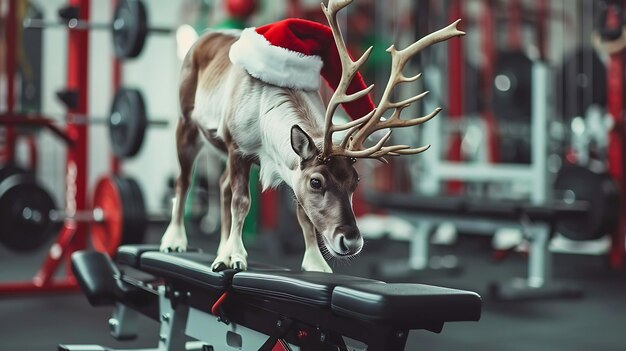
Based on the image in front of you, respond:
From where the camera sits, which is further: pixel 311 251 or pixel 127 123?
pixel 127 123

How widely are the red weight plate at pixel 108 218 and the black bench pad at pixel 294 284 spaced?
1.83 metres

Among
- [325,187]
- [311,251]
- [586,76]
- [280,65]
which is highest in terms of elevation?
[586,76]

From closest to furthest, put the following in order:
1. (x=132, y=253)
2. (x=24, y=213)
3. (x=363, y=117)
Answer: (x=363, y=117), (x=132, y=253), (x=24, y=213)

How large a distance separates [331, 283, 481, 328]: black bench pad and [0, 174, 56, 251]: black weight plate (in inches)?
91.1

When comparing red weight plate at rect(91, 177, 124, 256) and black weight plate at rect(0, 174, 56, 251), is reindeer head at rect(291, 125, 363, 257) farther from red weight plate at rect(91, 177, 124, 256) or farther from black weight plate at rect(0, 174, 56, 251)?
black weight plate at rect(0, 174, 56, 251)

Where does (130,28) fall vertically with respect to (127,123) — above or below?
above

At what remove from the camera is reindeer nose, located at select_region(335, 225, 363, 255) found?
1.21 metres

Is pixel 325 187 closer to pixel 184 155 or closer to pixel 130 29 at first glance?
pixel 184 155

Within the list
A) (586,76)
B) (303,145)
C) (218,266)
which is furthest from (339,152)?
(586,76)

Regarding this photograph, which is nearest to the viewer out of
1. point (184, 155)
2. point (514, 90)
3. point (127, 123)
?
point (184, 155)

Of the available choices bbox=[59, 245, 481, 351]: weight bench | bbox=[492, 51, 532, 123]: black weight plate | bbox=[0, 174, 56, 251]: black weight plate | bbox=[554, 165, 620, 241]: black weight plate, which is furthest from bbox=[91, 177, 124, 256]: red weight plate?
bbox=[492, 51, 532, 123]: black weight plate

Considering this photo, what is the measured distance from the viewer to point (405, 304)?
3.70 ft

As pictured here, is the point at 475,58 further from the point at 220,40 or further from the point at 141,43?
the point at 220,40

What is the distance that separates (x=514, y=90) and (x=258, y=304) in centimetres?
414
